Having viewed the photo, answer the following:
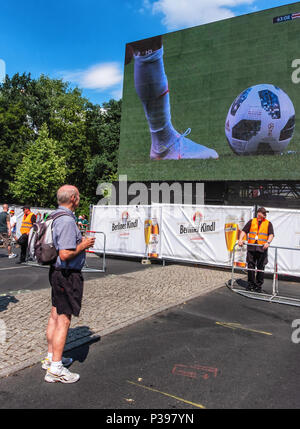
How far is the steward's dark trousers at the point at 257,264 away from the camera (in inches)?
346

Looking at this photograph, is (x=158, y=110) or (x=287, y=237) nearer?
(x=287, y=237)

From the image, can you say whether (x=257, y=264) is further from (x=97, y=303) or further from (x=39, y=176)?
(x=39, y=176)

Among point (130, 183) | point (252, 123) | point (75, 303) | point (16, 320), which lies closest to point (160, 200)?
point (130, 183)

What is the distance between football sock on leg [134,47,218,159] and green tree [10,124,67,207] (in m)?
12.2

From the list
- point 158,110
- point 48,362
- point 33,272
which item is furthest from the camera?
point 158,110

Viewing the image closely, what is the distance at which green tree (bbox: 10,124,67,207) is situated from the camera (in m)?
36.3

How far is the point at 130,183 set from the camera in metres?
30.9

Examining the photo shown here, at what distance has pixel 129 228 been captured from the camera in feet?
45.6

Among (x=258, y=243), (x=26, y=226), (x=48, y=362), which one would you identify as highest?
(x=26, y=226)

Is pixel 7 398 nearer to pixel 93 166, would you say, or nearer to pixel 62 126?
pixel 93 166

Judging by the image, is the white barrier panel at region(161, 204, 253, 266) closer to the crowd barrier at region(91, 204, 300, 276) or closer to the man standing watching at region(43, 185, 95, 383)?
the crowd barrier at region(91, 204, 300, 276)

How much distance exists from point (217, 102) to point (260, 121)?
3.77 metres

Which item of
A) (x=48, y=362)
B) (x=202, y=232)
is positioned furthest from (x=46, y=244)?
(x=202, y=232)

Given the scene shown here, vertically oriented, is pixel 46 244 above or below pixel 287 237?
above
